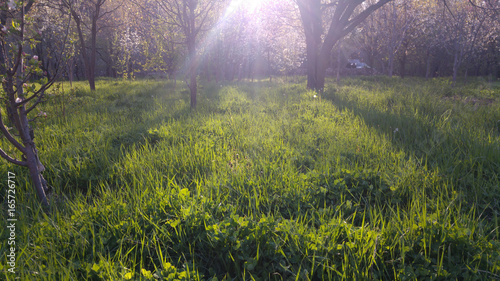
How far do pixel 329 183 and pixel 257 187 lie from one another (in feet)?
2.61

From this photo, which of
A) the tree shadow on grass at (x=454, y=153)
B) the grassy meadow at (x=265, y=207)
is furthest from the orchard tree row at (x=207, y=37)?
the tree shadow on grass at (x=454, y=153)

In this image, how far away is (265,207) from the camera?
244cm

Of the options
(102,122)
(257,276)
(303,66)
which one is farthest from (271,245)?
(303,66)

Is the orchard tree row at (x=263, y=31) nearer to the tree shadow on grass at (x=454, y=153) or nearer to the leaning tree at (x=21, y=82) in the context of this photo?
the leaning tree at (x=21, y=82)

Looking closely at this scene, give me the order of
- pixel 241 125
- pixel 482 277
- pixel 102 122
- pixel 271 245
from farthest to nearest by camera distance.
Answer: pixel 102 122
pixel 241 125
pixel 271 245
pixel 482 277

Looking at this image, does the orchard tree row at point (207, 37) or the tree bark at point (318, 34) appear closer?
the orchard tree row at point (207, 37)

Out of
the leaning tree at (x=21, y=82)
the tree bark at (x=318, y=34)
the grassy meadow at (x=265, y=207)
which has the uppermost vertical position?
the tree bark at (x=318, y=34)

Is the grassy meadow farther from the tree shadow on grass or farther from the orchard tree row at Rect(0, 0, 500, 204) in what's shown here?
the orchard tree row at Rect(0, 0, 500, 204)

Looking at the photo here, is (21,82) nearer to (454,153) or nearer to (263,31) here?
(454,153)

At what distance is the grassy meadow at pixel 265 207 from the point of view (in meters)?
1.74

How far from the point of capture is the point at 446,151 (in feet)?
11.5

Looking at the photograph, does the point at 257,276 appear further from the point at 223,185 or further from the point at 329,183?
the point at 329,183

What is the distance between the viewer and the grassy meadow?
174cm

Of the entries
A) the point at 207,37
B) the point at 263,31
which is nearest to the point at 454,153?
the point at 207,37
